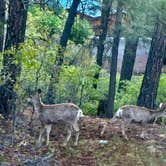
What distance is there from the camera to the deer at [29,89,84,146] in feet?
31.0

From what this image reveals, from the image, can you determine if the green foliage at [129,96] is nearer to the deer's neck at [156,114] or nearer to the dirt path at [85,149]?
the deer's neck at [156,114]

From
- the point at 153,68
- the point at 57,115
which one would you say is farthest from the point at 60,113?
the point at 153,68

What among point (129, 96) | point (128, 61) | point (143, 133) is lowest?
point (129, 96)

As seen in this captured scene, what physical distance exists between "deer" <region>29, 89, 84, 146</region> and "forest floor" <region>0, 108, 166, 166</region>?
0.27 metres

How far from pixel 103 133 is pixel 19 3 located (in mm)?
3343

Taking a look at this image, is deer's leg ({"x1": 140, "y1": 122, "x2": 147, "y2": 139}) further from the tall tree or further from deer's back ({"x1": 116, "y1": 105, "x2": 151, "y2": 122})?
the tall tree

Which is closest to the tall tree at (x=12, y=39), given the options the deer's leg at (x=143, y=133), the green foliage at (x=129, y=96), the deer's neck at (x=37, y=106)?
the deer's neck at (x=37, y=106)

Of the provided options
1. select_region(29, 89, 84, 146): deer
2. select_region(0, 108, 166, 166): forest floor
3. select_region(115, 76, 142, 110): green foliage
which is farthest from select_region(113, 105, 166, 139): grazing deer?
select_region(115, 76, 142, 110): green foliage

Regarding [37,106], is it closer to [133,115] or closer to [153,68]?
[133,115]

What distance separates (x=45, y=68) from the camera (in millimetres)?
10977

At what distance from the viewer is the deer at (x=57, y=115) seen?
31.0 feet

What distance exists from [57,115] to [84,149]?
834 millimetres

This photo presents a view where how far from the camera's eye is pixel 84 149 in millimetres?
9500

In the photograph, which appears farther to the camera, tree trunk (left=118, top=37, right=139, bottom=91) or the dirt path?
tree trunk (left=118, top=37, right=139, bottom=91)
